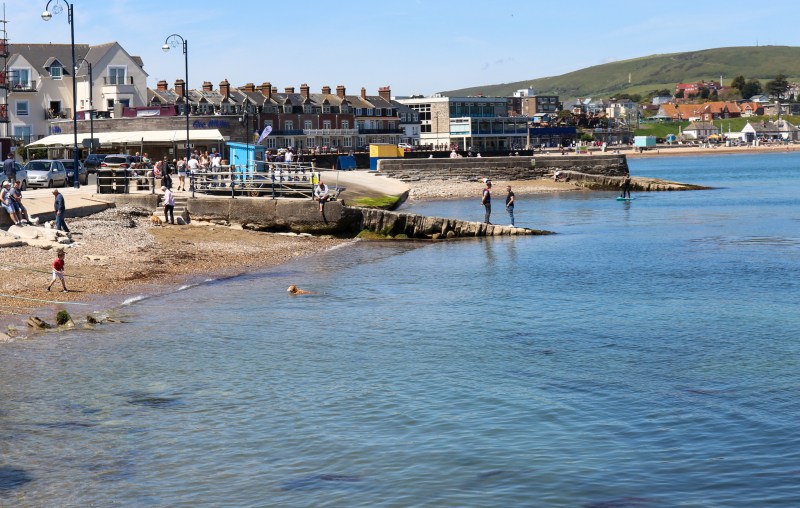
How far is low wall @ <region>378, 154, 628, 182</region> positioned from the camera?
81.9 meters

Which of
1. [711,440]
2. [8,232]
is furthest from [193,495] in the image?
[8,232]

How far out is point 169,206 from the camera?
38.3 m

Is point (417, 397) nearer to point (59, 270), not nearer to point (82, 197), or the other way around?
point (59, 270)

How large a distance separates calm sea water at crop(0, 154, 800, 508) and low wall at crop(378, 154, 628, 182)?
174 feet

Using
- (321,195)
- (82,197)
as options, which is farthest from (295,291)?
(82,197)

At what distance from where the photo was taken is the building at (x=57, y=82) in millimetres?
97750

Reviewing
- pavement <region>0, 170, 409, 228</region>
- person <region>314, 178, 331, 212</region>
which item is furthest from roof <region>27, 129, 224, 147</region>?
person <region>314, 178, 331, 212</region>

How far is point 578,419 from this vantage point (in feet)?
47.3

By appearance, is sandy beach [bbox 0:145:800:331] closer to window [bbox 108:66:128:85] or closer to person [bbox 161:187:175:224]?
person [bbox 161:187:175:224]

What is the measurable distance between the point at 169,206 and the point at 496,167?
51.8 meters

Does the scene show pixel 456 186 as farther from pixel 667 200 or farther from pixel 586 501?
pixel 586 501

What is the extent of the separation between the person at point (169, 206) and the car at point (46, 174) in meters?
14.6

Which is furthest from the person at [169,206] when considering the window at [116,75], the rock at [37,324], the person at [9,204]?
the window at [116,75]

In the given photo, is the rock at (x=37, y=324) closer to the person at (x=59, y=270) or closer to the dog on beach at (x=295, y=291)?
the person at (x=59, y=270)
